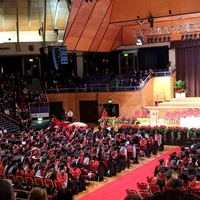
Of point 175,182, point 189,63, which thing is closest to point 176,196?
point 175,182

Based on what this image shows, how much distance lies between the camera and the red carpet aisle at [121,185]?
12211mm

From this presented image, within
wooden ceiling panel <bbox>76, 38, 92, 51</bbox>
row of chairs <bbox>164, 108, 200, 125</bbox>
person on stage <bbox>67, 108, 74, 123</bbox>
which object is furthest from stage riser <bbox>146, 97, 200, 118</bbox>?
wooden ceiling panel <bbox>76, 38, 92, 51</bbox>

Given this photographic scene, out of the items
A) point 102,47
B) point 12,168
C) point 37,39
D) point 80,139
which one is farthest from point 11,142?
point 102,47

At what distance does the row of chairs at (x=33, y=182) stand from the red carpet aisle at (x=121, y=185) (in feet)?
4.48

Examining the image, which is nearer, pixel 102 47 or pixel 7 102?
pixel 7 102

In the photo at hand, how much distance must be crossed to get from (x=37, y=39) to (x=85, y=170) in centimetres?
1782

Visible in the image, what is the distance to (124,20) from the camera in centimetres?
2745

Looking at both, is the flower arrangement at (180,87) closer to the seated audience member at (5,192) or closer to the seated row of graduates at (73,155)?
the seated row of graduates at (73,155)

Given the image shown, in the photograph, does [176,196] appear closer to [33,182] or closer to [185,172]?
[185,172]

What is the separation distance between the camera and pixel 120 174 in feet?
50.4

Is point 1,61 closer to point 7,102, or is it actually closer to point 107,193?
point 7,102

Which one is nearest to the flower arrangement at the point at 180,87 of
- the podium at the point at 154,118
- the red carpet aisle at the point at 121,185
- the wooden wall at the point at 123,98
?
the wooden wall at the point at 123,98

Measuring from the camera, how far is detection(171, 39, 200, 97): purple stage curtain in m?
28.9

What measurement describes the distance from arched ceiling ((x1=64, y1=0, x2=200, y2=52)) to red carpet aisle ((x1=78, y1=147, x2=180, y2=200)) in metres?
12.4
